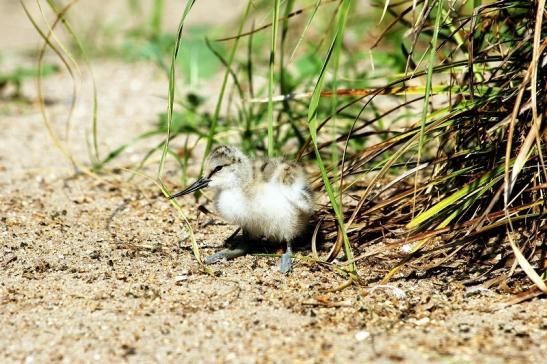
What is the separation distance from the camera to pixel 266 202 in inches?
121

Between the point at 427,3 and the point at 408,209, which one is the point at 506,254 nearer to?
the point at 408,209

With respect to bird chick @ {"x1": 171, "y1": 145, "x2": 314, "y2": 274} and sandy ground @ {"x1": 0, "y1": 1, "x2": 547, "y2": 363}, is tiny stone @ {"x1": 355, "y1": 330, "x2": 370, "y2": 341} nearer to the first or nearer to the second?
sandy ground @ {"x1": 0, "y1": 1, "x2": 547, "y2": 363}

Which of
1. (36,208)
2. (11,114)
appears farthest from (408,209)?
(11,114)

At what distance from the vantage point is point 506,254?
292 centimetres

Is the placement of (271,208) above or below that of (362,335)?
above

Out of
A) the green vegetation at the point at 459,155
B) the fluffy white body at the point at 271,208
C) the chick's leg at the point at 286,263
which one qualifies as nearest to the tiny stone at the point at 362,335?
the green vegetation at the point at 459,155

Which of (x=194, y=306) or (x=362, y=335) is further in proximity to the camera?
(x=194, y=306)

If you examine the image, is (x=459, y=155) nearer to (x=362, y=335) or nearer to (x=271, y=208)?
(x=271, y=208)

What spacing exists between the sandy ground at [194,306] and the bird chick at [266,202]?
11cm

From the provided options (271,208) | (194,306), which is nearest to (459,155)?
(271,208)

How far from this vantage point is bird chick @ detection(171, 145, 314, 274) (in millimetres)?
3059

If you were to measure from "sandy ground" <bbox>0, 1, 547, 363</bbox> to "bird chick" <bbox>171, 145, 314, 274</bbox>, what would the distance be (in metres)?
0.11

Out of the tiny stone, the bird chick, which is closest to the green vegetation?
the bird chick

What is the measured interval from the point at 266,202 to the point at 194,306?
23.3 inches
